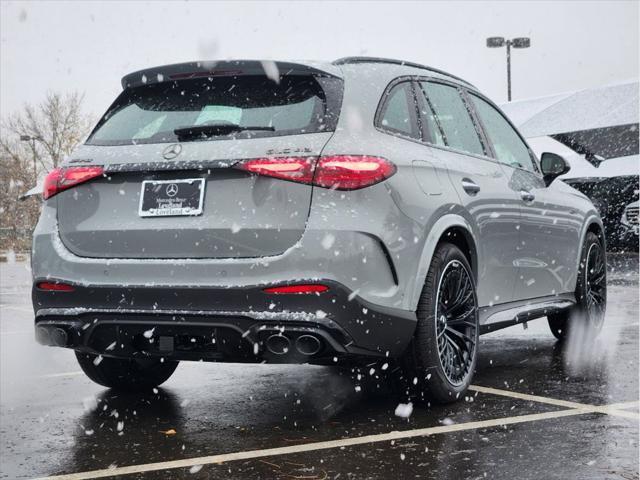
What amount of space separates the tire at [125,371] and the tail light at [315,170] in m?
1.79

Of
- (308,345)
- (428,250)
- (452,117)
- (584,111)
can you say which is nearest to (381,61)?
(452,117)

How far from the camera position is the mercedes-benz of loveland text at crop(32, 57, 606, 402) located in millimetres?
4359

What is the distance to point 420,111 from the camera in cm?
540

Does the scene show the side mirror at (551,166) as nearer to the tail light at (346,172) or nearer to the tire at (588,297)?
the tire at (588,297)

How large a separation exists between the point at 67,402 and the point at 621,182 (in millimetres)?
17487

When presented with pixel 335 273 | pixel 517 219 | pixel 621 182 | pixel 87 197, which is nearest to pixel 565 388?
pixel 517 219

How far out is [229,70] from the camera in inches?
188

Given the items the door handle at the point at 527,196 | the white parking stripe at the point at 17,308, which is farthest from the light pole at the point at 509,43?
the door handle at the point at 527,196

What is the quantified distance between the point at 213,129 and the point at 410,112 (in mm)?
1179

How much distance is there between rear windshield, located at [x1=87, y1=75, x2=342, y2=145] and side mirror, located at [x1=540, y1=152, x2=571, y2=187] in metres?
2.70

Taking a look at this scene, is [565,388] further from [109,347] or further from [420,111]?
[109,347]

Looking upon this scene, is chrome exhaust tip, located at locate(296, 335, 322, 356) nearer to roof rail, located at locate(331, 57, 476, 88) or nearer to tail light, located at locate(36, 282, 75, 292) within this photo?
tail light, located at locate(36, 282, 75, 292)

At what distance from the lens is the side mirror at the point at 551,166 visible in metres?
6.99

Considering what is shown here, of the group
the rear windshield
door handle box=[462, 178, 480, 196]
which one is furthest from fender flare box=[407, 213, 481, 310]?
the rear windshield
